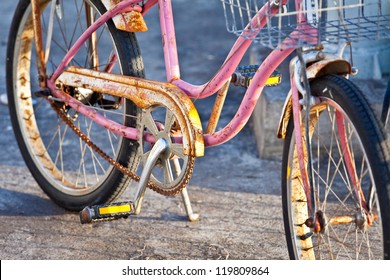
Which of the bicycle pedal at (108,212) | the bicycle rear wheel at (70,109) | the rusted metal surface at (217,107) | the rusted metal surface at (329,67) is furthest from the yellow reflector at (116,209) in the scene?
the rusted metal surface at (329,67)

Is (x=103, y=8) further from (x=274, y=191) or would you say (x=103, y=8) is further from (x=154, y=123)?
(x=274, y=191)

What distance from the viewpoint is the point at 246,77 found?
335 cm

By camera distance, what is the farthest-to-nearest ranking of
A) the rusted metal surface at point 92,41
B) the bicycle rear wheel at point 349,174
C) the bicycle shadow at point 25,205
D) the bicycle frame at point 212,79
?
the bicycle shadow at point 25,205, the rusted metal surface at point 92,41, the bicycle frame at point 212,79, the bicycle rear wheel at point 349,174

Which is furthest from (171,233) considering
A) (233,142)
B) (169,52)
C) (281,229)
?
→ (233,142)

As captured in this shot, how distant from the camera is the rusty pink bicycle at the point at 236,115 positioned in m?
2.84

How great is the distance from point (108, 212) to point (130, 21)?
2.56 ft

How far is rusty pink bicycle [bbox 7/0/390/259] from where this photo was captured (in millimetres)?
2842

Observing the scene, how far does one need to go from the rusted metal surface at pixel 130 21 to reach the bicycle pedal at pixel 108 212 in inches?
27.9

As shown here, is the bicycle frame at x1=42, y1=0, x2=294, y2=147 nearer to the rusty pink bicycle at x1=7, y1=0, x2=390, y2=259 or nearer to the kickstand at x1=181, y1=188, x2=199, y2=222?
the rusty pink bicycle at x1=7, y1=0, x2=390, y2=259

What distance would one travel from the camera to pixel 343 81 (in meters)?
2.86

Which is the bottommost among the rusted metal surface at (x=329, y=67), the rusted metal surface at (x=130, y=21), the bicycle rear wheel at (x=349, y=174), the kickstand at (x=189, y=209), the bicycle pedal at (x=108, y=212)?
the kickstand at (x=189, y=209)

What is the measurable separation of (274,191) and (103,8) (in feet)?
4.46

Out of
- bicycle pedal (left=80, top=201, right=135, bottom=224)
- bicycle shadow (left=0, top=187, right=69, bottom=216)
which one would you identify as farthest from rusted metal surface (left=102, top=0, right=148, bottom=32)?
bicycle shadow (left=0, top=187, right=69, bottom=216)

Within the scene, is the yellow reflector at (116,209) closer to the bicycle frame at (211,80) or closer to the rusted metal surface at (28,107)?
the bicycle frame at (211,80)
